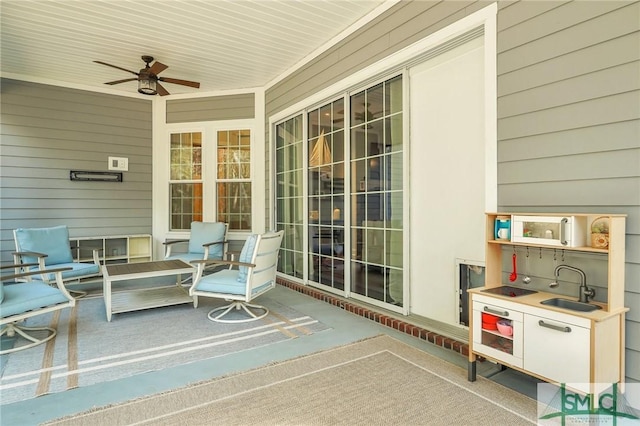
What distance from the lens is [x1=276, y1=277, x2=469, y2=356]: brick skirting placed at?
2.89 metres

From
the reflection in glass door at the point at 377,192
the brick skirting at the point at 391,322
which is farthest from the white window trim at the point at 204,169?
the reflection in glass door at the point at 377,192

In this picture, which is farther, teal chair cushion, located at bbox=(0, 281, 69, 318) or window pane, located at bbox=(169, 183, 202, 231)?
window pane, located at bbox=(169, 183, 202, 231)

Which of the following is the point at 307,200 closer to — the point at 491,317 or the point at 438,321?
the point at 438,321

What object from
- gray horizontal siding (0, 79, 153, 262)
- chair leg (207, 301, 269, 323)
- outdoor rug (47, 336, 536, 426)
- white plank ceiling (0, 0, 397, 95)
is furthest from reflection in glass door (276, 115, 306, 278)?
outdoor rug (47, 336, 536, 426)

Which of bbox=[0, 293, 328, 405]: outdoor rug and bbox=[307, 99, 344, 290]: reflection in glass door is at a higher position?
bbox=[307, 99, 344, 290]: reflection in glass door

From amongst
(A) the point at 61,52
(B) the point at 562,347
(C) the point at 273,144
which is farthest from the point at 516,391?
(A) the point at 61,52

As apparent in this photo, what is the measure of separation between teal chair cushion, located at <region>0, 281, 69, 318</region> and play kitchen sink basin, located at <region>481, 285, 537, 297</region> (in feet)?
11.7

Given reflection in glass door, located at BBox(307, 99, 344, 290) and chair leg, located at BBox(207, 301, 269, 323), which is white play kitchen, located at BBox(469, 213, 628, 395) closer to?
reflection in glass door, located at BBox(307, 99, 344, 290)

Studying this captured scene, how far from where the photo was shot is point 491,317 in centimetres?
229

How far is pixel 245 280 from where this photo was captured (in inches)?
146

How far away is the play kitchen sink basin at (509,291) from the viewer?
229cm

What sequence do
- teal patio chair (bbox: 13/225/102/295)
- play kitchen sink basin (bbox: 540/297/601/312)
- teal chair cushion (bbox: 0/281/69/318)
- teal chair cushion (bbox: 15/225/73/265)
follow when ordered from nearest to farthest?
play kitchen sink basin (bbox: 540/297/601/312) → teal chair cushion (bbox: 0/281/69/318) → teal patio chair (bbox: 13/225/102/295) → teal chair cushion (bbox: 15/225/73/265)

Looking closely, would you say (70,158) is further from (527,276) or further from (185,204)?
(527,276)

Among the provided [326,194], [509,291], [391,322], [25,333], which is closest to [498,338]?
[509,291]
